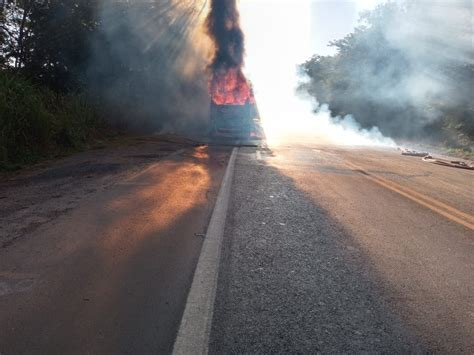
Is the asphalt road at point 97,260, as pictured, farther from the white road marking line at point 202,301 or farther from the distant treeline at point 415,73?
the distant treeline at point 415,73

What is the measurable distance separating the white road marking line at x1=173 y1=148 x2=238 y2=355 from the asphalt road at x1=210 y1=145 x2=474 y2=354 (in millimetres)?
65

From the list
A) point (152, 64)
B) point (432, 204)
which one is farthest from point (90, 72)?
point (432, 204)

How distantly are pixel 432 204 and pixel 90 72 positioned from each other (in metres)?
15.9

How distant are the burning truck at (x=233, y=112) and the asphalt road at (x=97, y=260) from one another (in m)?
12.8

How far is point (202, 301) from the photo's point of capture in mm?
2809

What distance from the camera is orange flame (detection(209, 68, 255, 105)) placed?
818 inches

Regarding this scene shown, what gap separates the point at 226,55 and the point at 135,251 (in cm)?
2011

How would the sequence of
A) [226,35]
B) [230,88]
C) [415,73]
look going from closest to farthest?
[230,88], [226,35], [415,73]

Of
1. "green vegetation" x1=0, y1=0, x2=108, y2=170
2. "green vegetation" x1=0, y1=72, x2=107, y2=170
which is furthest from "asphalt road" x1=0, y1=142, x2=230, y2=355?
"green vegetation" x1=0, y1=0, x2=108, y2=170

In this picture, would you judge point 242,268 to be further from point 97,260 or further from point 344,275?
point 97,260

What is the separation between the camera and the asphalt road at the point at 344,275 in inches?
97.7

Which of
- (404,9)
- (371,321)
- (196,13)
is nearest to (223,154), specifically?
(371,321)

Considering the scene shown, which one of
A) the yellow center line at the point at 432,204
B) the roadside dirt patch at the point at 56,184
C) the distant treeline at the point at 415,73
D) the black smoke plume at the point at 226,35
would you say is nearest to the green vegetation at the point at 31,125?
the roadside dirt patch at the point at 56,184

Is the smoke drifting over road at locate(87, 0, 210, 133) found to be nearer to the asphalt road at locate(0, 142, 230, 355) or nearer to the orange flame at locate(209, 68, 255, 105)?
the orange flame at locate(209, 68, 255, 105)
